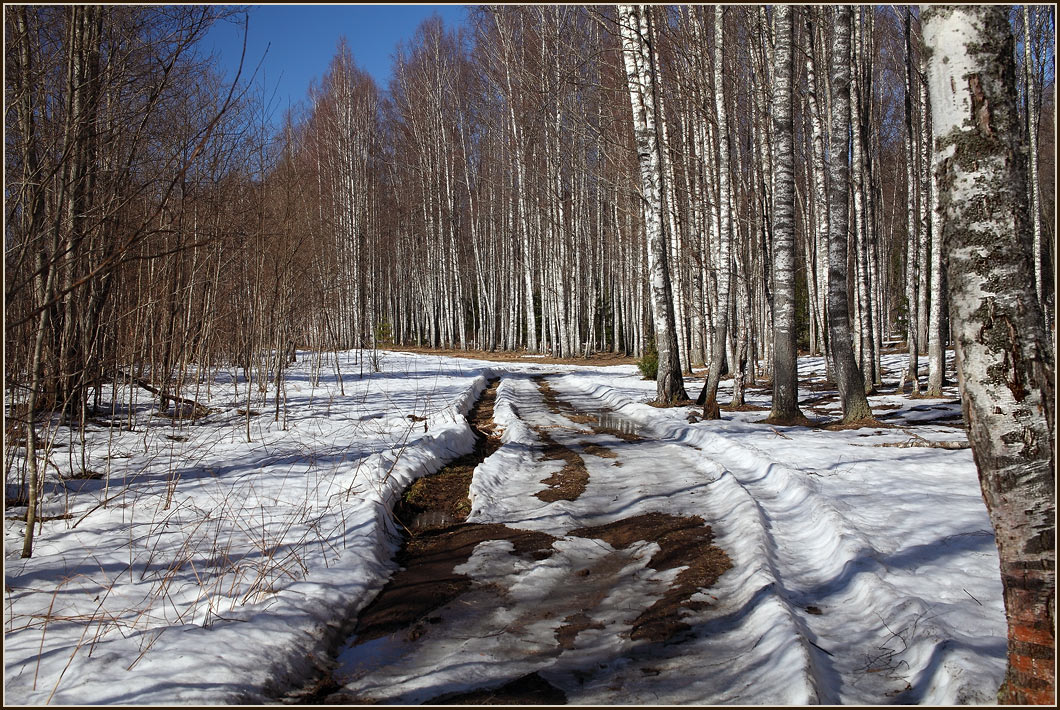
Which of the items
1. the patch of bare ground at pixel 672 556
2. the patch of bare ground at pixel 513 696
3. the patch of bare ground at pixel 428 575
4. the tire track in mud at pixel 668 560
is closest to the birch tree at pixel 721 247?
the tire track in mud at pixel 668 560

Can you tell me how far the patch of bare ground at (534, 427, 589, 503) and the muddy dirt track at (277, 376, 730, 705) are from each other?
3 centimetres

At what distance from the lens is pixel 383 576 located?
420 cm

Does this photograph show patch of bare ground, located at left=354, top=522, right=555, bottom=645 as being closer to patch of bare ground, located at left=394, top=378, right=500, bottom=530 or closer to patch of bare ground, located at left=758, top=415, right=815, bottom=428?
patch of bare ground, located at left=394, top=378, right=500, bottom=530

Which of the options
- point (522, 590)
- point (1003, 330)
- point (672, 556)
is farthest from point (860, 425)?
point (1003, 330)

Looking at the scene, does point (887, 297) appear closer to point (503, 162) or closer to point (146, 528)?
point (503, 162)

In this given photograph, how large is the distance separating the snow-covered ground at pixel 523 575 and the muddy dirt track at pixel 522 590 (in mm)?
24

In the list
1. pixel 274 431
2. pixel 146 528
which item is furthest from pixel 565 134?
pixel 146 528

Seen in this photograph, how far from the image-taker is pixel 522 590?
3.86 metres

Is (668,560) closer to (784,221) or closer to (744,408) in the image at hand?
(784,221)

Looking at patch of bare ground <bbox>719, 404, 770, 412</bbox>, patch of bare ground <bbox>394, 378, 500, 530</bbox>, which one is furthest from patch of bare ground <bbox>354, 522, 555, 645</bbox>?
patch of bare ground <bbox>719, 404, 770, 412</bbox>

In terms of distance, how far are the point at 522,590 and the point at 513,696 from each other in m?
1.18

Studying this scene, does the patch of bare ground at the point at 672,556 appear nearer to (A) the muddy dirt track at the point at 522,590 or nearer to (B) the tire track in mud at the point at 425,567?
(A) the muddy dirt track at the point at 522,590

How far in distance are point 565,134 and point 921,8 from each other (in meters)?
26.5

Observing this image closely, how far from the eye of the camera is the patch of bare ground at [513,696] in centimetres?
262
